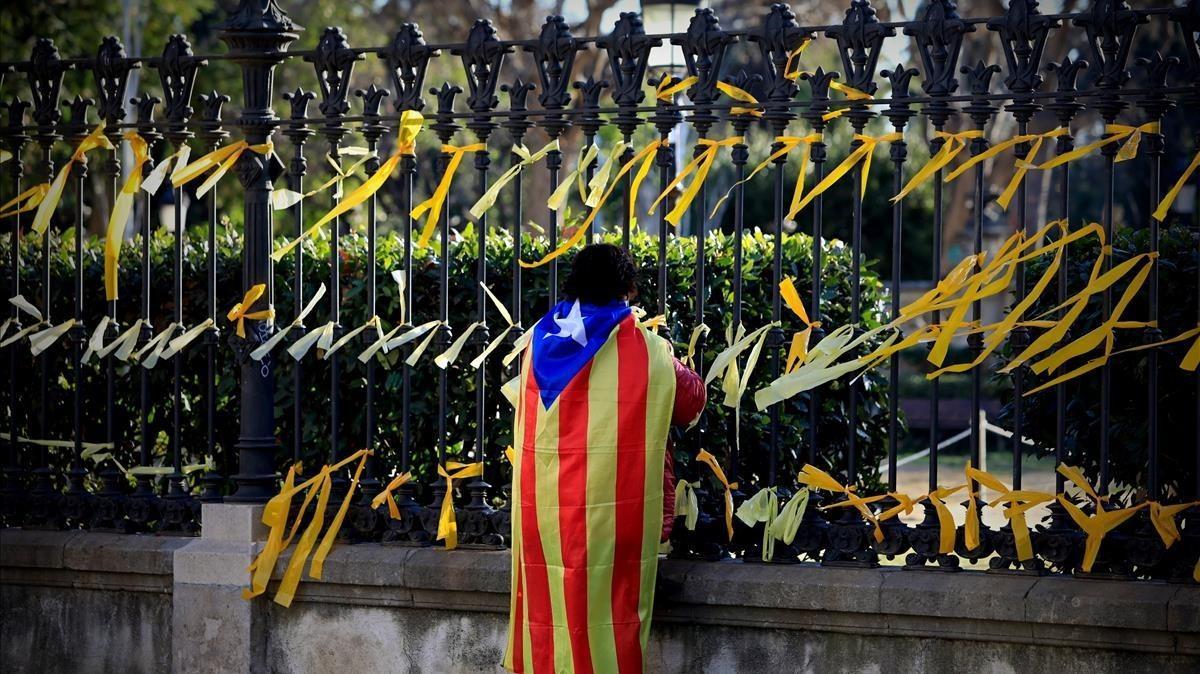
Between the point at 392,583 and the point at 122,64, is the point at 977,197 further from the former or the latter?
the point at 122,64

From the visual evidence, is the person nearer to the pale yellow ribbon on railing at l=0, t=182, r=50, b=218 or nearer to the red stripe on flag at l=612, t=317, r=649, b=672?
the red stripe on flag at l=612, t=317, r=649, b=672

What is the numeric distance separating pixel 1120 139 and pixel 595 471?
1.98 meters

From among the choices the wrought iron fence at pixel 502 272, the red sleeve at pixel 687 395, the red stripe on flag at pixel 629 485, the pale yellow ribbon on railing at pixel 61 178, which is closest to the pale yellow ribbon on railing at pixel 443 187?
the wrought iron fence at pixel 502 272

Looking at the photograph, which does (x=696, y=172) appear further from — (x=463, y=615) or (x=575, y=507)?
(x=463, y=615)

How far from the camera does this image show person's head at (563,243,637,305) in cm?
513

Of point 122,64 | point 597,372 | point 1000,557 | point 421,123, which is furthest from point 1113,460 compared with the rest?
point 122,64

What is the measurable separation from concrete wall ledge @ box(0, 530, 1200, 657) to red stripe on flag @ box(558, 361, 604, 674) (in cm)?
48

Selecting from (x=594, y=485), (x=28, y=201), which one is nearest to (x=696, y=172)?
(x=594, y=485)

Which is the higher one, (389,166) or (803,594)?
(389,166)

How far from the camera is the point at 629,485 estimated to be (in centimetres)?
512

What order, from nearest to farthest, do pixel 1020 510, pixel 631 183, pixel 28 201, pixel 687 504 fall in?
1. pixel 1020 510
2. pixel 687 504
3. pixel 631 183
4. pixel 28 201

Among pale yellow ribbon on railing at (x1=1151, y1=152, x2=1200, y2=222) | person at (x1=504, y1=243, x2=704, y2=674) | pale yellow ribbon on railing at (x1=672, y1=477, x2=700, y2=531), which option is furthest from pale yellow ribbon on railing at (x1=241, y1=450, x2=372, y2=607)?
pale yellow ribbon on railing at (x1=1151, y1=152, x2=1200, y2=222)

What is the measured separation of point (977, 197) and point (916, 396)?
1686cm

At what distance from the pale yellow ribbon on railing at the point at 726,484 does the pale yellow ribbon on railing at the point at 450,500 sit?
0.85 meters
